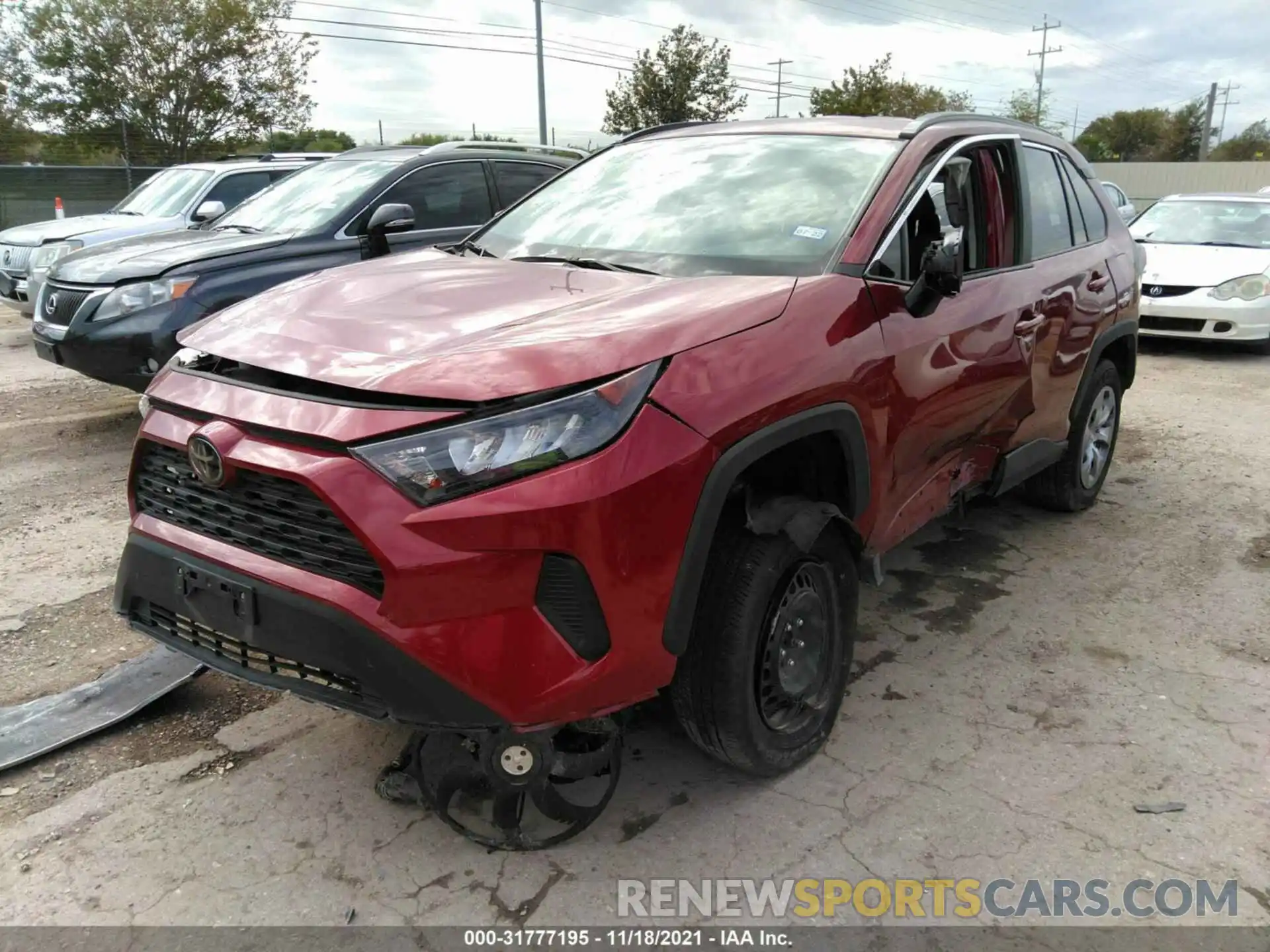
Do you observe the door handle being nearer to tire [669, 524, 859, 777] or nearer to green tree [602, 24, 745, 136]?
tire [669, 524, 859, 777]

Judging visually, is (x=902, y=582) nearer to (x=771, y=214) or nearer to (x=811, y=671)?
(x=811, y=671)

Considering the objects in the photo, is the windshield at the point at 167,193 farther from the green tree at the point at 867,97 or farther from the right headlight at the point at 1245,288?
the green tree at the point at 867,97

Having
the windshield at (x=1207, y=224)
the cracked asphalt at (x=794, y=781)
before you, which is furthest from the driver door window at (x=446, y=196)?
the windshield at (x=1207, y=224)

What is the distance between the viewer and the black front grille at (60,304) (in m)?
5.67

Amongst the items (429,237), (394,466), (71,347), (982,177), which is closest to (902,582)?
(982,177)

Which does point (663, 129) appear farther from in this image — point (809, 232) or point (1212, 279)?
point (1212, 279)

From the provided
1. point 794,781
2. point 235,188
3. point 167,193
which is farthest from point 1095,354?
point 167,193

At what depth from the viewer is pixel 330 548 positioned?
2.15 m

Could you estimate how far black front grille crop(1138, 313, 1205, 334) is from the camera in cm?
936

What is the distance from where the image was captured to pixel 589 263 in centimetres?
317

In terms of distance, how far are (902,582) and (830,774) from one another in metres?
1.59

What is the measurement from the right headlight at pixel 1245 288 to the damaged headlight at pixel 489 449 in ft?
30.5

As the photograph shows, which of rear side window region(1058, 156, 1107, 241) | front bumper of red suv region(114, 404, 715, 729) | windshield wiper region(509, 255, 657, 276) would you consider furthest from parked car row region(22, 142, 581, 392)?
rear side window region(1058, 156, 1107, 241)

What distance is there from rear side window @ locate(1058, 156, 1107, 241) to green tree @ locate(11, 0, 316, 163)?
1099 inches
